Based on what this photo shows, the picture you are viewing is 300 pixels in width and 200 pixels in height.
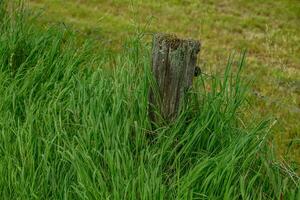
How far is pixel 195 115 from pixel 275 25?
8359mm

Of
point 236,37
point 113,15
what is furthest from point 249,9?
point 113,15

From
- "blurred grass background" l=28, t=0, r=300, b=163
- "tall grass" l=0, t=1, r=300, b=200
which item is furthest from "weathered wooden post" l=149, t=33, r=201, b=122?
"blurred grass background" l=28, t=0, r=300, b=163

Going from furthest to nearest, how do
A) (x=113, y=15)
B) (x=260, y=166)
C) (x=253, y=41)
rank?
(x=113, y=15) < (x=253, y=41) < (x=260, y=166)

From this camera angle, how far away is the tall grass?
12.0ft

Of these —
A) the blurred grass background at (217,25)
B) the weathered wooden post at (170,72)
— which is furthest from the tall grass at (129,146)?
the blurred grass background at (217,25)

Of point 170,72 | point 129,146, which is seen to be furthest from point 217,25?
point 129,146

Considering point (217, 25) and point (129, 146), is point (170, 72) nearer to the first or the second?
point (129, 146)

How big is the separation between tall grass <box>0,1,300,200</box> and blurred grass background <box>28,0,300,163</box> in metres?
3.88

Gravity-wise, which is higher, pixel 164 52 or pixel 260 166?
pixel 164 52

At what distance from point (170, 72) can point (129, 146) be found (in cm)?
60

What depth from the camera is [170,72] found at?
417 cm

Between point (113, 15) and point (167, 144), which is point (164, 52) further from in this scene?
point (113, 15)

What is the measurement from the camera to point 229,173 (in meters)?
3.60

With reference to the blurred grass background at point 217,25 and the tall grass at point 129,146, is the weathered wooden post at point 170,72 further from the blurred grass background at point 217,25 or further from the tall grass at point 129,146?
the blurred grass background at point 217,25
